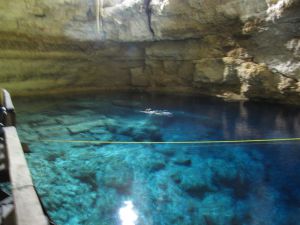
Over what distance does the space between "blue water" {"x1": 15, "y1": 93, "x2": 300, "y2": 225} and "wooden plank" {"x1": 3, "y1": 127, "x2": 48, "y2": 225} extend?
2.19 meters

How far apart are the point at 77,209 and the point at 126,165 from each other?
1710 mm

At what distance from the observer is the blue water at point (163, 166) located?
14.1ft

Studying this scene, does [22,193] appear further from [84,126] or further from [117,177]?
[84,126]

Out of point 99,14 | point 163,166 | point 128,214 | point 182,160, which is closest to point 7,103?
point 128,214

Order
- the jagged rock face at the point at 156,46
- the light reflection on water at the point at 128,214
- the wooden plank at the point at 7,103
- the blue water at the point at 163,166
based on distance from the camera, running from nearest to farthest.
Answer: the wooden plank at the point at 7,103 → the light reflection on water at the point at 128,214 → the blue water at the point at 163,166 → the jagged rock face at the point at 156,46

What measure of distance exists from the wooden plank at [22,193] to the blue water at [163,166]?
219 cm

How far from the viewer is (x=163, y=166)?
19.2 feet

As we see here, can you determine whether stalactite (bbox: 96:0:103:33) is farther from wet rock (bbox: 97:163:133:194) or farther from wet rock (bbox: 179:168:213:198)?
wet rock (bbox: 179:168:213:198)

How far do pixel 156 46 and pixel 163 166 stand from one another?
745cm

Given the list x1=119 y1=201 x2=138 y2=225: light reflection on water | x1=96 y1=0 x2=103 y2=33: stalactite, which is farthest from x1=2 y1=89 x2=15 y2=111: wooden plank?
x1=96 y1=0 x2=103 y2=33: stalactite

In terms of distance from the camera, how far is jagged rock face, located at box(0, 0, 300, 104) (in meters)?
9.66

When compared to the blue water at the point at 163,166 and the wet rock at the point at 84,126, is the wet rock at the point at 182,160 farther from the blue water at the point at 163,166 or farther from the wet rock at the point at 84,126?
the wet rock at the point at 84,126

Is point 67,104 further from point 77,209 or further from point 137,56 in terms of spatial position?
point 77,209

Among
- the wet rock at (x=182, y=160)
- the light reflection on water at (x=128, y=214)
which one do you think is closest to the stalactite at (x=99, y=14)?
the wet rock at (x=182, y=160)
